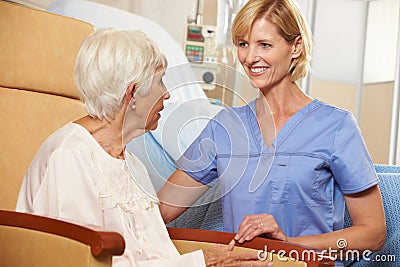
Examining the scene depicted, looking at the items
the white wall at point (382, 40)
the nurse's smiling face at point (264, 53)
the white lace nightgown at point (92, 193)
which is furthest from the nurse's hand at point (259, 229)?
the white wall at point (382, 40)

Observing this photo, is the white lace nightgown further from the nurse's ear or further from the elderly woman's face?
the nurse's ear

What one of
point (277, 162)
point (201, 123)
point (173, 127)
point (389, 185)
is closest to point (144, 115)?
point (173, 127)

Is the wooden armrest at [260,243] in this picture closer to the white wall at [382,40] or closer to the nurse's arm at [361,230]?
the nurse's arm at [361,230]

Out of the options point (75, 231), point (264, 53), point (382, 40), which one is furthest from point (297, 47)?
point (382, 40)

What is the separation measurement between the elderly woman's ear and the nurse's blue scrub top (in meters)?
0.32

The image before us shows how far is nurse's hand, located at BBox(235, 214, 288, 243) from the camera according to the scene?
60.0 inches

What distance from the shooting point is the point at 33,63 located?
1.90m

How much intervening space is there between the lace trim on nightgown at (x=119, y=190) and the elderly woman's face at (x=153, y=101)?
11cm

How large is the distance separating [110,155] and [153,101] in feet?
0.50

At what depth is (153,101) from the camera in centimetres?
149

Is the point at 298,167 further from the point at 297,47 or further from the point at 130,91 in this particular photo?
the point at 130,91

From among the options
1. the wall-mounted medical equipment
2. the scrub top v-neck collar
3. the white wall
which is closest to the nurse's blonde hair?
the scrub top v-neck collar

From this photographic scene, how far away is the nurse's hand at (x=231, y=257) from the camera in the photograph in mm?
1506

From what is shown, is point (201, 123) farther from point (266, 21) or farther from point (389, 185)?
point (389, 185)
